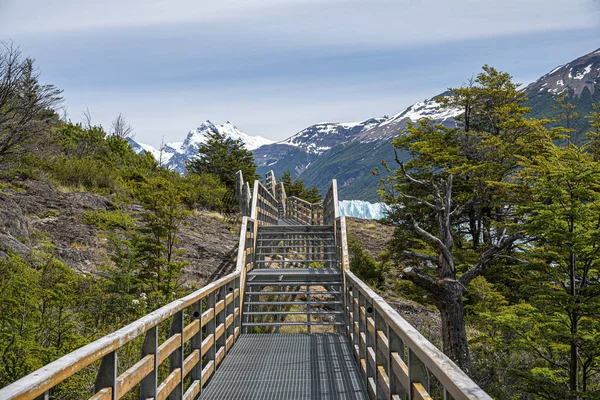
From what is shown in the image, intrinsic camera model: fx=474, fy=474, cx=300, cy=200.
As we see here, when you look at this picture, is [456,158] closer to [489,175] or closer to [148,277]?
[489,175]

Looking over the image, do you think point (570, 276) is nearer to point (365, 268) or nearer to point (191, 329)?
→ point (191, 329)

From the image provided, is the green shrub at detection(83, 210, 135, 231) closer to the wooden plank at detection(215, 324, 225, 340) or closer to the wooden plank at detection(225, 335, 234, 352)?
the wooden plank at detection(225, 335, 234, 352)

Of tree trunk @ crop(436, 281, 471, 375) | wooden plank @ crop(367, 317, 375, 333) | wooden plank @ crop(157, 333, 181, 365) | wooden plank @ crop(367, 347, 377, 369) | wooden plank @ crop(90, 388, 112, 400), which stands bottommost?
tree trunk @ crop(436, 281, 471, 375)

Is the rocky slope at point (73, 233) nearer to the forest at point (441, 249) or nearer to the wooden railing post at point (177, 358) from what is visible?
the forest at point (441, 249)

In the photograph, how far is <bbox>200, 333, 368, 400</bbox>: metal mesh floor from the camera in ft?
17.0

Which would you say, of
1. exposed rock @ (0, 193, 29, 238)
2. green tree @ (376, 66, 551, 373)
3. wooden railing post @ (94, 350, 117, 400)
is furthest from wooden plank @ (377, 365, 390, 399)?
green tree @ (376, 66, 551, 373)

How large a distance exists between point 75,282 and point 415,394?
7.12 m

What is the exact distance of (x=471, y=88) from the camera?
2647cm

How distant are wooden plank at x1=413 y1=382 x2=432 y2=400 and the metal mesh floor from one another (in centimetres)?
216

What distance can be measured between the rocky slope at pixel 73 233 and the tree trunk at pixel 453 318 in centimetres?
671

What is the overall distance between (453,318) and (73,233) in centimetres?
1118

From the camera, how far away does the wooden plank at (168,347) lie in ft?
12.2

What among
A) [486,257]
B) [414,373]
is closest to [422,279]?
[486,257]

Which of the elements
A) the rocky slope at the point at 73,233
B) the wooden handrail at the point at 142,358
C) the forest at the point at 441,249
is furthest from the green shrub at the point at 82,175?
the wooden handrail at the point at 142,358
